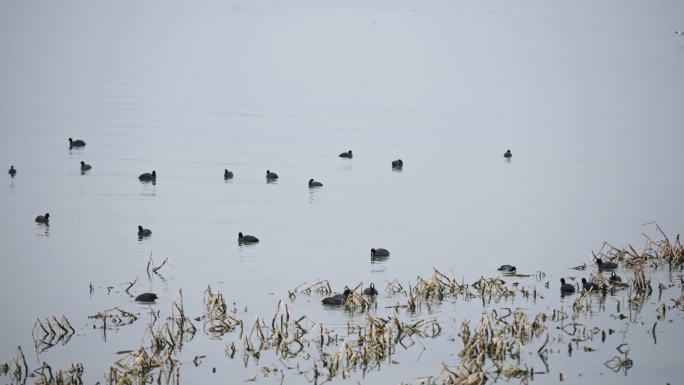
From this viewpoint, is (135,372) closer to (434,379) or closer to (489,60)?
(434,379)

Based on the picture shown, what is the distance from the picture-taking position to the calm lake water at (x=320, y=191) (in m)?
23.7

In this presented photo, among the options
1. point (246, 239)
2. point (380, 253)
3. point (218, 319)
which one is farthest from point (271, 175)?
point (218, 319)

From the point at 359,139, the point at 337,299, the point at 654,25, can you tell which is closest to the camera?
the point at 337,299

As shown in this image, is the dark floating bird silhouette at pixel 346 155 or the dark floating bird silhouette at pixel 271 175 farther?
the dark floating bird silhouette at pixel 346 155

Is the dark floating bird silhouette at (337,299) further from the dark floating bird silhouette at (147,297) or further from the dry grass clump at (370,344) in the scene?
the dark floating bird silhouette at (147,297)

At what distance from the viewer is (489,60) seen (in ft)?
464

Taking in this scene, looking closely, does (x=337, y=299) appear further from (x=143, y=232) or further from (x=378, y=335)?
(x=143, y=232)

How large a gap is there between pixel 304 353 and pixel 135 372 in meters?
3.69

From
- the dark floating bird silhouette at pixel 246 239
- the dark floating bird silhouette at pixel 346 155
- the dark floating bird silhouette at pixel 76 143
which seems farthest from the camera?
the dark floating bird silhouette at pixel 76 143

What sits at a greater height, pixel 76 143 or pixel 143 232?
pixel 76 143

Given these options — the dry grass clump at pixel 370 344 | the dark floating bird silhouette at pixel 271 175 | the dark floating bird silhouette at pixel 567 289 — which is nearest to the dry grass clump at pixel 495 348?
the dry grass clump at pixel 370 344

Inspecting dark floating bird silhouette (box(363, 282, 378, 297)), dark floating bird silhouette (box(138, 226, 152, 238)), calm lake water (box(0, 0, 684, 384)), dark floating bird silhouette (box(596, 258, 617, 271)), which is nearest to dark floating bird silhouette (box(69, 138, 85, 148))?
calm lake water (box(0, 0, 684, 384))

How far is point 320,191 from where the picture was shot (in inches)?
1740

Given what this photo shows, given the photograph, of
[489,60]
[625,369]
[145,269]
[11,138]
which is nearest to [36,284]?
[145,269]
